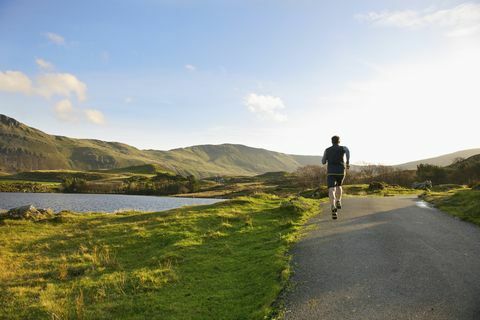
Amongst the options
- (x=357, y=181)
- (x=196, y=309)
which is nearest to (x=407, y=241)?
(x=196, y=309)

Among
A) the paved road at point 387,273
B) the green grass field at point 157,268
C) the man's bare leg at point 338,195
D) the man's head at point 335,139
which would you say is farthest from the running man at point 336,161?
the green grass field at point 157,268

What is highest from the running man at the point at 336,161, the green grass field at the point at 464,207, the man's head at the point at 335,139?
the man's head at the point at 335,139

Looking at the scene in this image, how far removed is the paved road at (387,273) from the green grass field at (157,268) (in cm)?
96

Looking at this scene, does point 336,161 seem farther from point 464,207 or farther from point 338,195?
point 464,207

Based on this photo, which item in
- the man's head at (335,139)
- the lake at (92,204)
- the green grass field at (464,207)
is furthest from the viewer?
the lake at (92,204)

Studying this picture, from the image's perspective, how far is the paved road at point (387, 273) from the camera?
7871mm

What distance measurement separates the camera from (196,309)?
955 cm

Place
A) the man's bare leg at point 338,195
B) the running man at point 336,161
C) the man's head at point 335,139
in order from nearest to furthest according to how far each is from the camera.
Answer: the running man at point 336,161 < the man's head at point 335,139 < the man's bare leg at point 338,195

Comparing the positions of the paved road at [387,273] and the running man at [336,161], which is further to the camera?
the running man at [336,161]

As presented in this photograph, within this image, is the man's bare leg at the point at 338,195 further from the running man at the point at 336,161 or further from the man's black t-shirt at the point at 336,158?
the man's black t-shirt at the point at 336,158

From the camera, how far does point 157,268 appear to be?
47.1ft

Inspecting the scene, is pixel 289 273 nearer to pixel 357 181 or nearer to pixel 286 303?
pixel 286 303

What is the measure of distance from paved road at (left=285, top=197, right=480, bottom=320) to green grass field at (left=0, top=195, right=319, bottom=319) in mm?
959

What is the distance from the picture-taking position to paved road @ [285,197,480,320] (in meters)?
7.87
